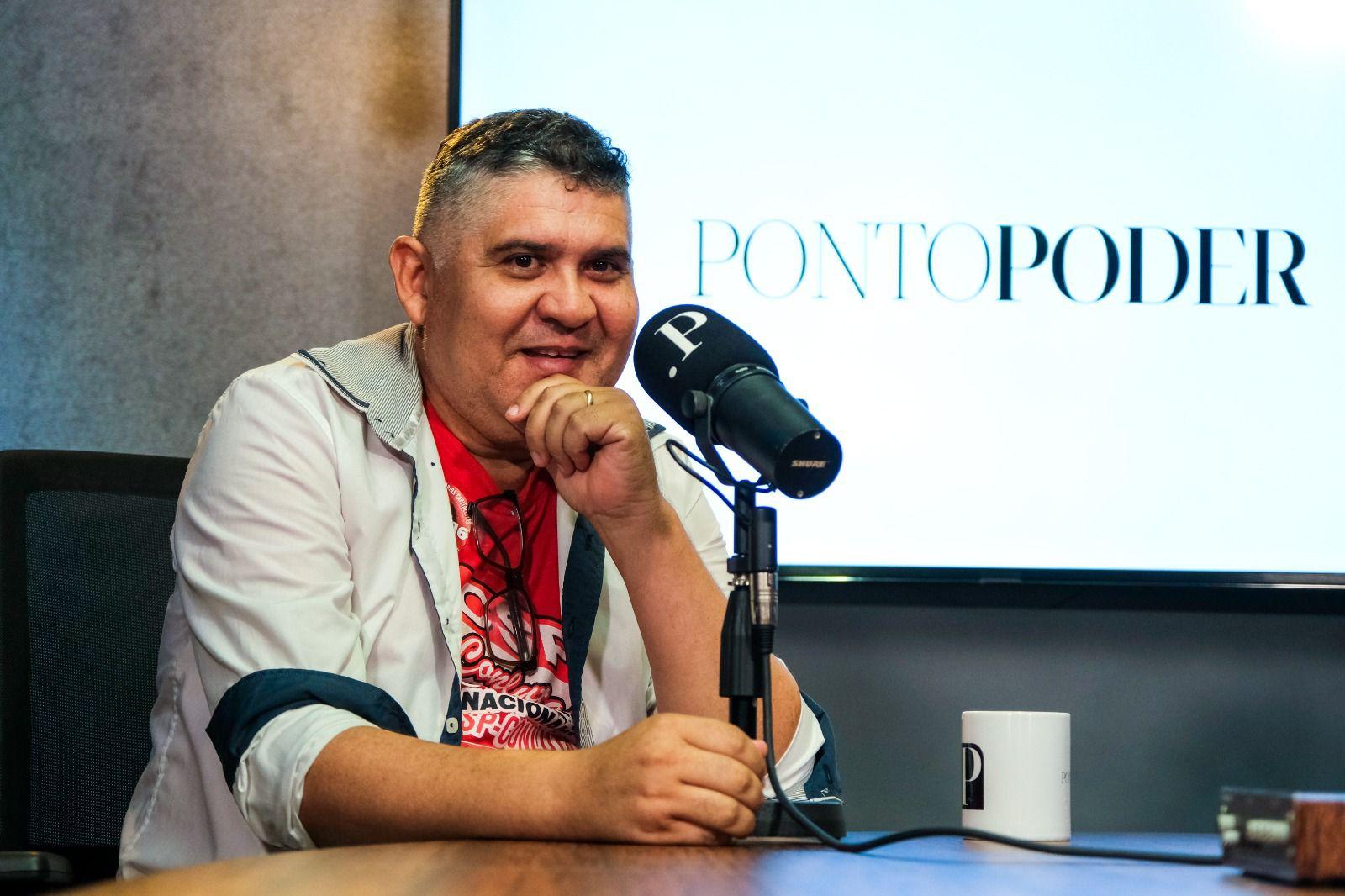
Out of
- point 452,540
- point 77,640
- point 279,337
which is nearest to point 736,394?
point 452,540

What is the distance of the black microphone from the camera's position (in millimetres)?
963

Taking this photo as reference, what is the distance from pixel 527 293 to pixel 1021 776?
2.36 ft

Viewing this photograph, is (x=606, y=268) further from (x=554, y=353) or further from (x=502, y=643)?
(x=502, y=643)

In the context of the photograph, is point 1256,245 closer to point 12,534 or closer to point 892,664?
point 892,664

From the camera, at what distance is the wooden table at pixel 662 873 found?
720mm

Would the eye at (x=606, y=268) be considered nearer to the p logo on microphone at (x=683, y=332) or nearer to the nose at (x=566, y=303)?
the nose at (x=566, y=303)

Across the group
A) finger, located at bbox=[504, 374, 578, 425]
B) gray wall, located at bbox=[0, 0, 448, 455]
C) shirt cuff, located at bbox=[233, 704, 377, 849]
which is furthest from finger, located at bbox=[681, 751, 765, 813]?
gray wall, located at bbox=[0, 0, 448, 455]

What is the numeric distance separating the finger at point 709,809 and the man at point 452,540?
0.30 meters

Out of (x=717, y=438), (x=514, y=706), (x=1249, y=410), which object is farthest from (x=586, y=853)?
(x=1249, y=410)

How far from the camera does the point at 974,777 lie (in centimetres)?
126

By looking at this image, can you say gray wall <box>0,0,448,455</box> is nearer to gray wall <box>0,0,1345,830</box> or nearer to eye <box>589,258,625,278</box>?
gray wall <box>0,0,1345,830</box>

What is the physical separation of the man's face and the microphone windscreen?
0.34 m

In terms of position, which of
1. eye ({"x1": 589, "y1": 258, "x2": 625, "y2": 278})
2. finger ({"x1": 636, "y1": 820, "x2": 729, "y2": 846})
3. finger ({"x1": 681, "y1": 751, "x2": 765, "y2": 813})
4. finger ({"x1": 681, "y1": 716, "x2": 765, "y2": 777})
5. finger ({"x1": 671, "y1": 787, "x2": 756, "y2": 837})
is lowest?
finger ({"x1": 636, "y1": 820, "x2": 729, "y2": 846})

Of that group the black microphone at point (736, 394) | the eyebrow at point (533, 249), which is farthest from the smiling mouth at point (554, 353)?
the black microphone at point (736, 394)
